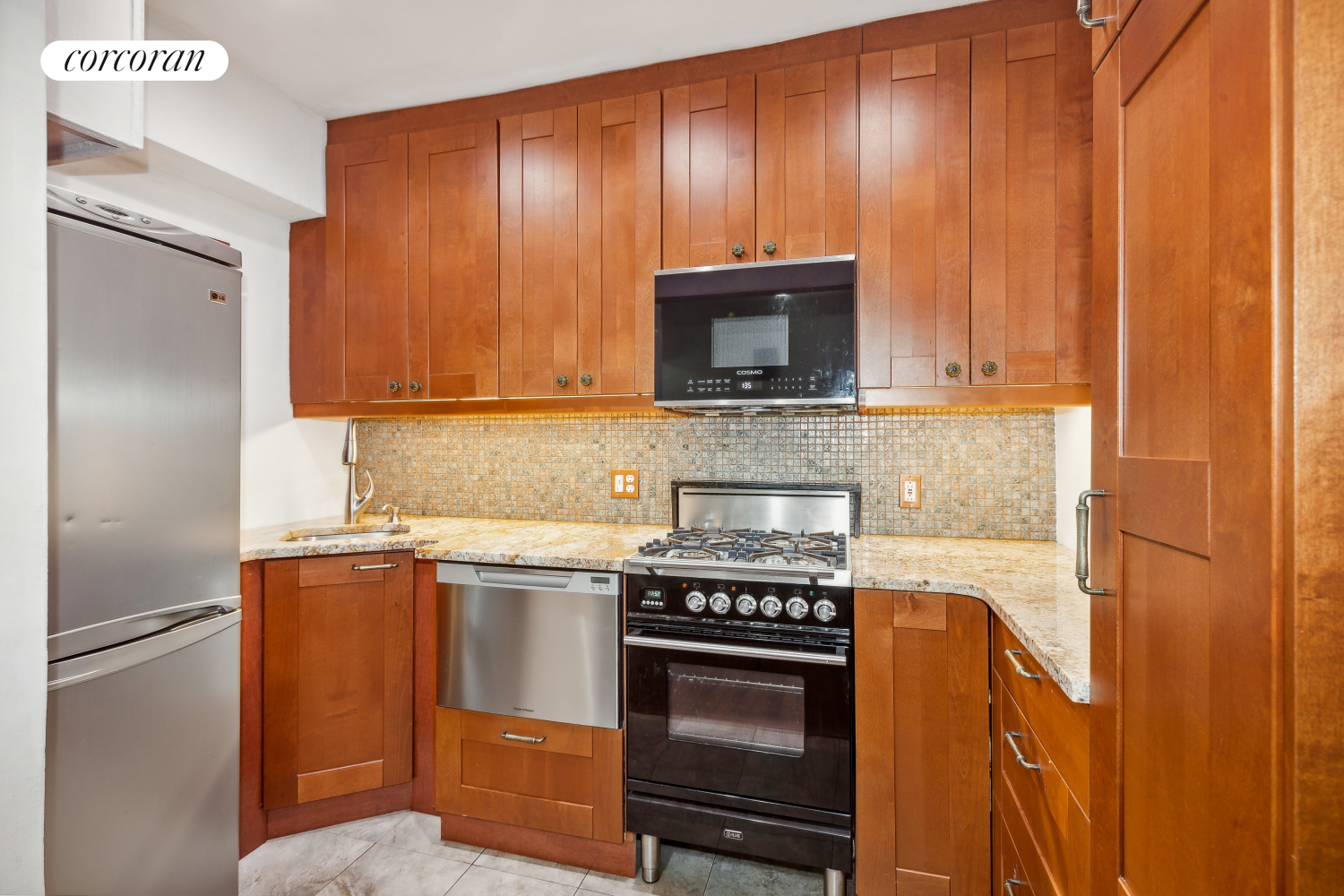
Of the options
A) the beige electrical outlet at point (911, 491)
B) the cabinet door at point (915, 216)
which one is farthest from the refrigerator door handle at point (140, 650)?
the beige electrical outlet at point (911, 491)

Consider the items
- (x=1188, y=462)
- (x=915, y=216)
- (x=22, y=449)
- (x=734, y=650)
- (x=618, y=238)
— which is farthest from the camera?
(x=618, y=238)

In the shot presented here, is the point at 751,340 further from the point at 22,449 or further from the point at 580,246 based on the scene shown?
the point at 22,449

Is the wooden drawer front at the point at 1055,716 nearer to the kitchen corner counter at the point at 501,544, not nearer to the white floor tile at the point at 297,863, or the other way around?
the kitchen corner counter at the point at 501,544

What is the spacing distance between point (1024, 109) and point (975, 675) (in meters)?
1.63

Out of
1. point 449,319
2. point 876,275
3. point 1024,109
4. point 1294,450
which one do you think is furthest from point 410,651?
point 1024,109

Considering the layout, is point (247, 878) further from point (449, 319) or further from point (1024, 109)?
point (1024, 109)

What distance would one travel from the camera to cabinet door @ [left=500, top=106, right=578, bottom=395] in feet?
6.91

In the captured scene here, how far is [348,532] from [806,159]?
7.14 ft

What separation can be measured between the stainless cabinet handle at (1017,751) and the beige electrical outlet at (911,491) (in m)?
0.88

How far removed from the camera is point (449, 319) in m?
2.24

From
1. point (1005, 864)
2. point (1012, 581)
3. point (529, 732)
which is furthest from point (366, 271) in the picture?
point (1005, 864)

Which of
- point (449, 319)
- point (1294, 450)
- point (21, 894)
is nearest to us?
point (1294, 450)

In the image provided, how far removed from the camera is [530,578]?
1773 mm

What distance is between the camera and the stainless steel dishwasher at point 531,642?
5.62ft
